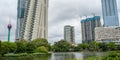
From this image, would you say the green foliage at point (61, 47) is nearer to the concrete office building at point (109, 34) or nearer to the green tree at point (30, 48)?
the concrete office building at point (109, 34)

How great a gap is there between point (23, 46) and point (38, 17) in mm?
79850

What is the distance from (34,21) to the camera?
479 feet

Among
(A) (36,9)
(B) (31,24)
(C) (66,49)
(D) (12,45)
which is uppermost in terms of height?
(A) (36,9)

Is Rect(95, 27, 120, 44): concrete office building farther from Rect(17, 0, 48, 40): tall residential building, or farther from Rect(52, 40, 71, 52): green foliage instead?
Rect(52, 40, 71, 52): green foliage

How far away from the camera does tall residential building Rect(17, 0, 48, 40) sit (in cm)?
14400

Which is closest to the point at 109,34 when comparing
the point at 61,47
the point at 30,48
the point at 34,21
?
the point at 61,47

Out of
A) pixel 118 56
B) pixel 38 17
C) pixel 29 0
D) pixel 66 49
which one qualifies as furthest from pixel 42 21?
pixel 118 56

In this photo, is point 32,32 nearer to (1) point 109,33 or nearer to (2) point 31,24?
(2) point 31,24

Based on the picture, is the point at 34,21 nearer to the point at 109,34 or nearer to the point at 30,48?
the point at 109,34

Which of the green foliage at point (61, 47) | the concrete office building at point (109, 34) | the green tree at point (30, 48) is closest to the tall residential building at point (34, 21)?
the green foliage at point (61, 47)

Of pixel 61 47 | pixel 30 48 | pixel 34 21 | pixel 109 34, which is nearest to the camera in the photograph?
pixel 30 48

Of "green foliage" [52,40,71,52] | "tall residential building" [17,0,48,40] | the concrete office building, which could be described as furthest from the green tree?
the concrete office building

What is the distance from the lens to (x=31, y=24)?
479 ft

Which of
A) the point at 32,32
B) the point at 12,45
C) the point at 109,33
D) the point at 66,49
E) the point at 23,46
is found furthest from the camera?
the point at 109,33
